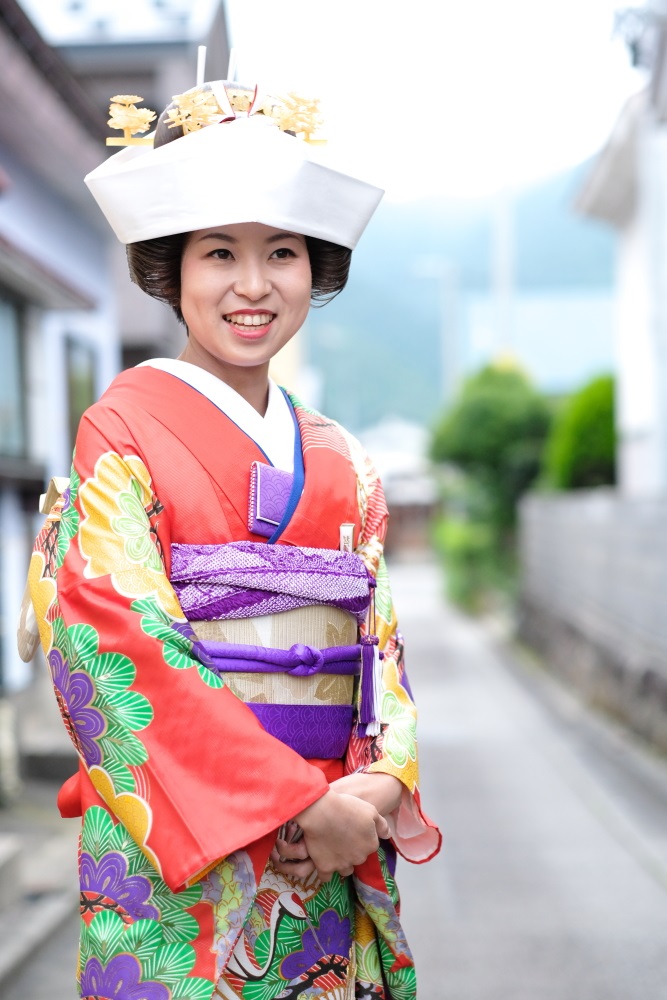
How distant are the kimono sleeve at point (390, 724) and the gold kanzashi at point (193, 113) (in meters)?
0.64

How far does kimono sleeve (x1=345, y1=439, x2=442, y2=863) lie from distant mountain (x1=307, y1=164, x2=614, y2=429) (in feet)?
316

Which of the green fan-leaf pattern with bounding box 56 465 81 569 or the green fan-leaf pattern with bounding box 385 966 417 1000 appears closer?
the green fan-leaf pattern with bounding box 56 465 81 569

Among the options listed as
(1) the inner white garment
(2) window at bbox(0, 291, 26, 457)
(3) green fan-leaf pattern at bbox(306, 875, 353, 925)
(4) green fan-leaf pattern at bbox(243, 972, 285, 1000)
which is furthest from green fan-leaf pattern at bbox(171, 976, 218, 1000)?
(2) window at bbox(0, 291, 26, 457)

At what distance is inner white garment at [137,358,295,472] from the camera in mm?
1994

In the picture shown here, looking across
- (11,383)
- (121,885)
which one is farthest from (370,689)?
(11,383)

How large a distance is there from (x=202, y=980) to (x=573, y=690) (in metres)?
9.54

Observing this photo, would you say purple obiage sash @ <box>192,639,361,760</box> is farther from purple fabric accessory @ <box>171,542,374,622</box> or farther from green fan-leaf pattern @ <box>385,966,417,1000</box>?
green fan-leaf pattern @ <box>385,966,417,1000</box>

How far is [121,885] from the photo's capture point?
1.76 meters

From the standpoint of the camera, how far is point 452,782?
24.1 ft

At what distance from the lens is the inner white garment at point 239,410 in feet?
6.54

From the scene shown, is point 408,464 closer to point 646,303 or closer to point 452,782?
point 646,303

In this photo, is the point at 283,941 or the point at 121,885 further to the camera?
the point at 283,941

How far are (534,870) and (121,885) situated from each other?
4022 mm

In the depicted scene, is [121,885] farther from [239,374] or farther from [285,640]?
[239,374]
